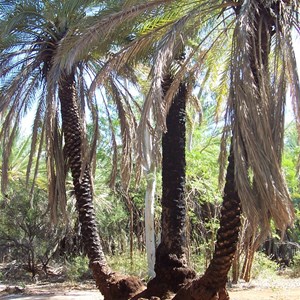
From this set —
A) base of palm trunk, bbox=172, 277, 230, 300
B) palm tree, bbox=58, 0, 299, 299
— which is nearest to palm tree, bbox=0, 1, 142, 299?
base of palm trunk, bbox=172, 277, 230, 300

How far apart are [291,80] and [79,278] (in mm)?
16237

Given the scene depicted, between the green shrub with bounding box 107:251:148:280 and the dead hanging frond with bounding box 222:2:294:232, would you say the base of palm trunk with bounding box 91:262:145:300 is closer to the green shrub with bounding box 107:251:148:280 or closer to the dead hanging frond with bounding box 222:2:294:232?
the dead hanging frond with bounding box 222:2:294:232

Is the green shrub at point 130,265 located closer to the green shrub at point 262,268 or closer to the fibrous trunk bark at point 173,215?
the green shrub at point 262,268

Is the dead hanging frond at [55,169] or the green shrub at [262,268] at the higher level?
the dead hanging frond at [55,169]

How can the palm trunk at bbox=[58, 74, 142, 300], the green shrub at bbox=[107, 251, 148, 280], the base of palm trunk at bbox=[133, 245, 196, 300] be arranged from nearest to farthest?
the base of palm trunk at bbox=[133, 245, 196, 300] < the palm trunk at bbox=[58, 74, 142, 300] < the green shrub at bbox=[107, 251, 148, 280]

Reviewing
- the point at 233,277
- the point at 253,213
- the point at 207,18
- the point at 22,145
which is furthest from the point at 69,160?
the point at 22,145

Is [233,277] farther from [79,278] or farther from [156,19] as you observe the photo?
[156,19]

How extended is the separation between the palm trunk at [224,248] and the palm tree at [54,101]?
2.51 meters

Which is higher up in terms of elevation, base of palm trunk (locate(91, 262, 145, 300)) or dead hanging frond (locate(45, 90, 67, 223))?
dead hanging frond (locate(45, 90, 67, 223))

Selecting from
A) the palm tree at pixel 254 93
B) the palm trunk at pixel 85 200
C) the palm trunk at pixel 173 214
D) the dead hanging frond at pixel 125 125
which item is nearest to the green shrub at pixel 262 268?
the dead hanging frond at pixel 125 125

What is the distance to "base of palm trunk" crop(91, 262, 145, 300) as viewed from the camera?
10.3 metres

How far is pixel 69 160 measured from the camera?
11961mm

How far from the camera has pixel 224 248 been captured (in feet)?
26.5

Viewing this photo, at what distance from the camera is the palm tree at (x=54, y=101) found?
10992 millimetres
